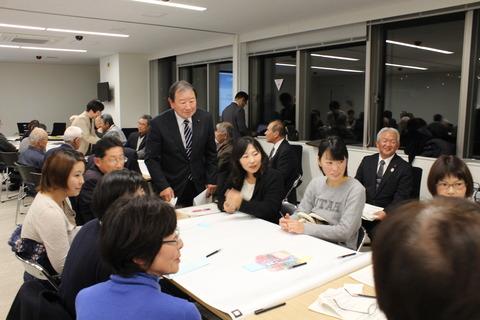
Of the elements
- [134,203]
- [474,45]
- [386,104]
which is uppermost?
[474,45]

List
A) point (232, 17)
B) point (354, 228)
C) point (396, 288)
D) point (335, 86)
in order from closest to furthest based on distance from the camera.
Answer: point (396, 288), point (354, 228), point (232, 17), point (335, 86)

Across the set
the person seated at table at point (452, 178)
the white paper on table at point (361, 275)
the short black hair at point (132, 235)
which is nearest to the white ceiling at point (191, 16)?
the person seated at table at point (452, 178)

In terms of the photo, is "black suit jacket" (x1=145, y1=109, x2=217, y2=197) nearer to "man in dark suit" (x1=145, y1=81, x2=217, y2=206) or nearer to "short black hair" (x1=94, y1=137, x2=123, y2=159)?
"man in dark suit" (x1=145, y1=81, x2=217, y2=206)

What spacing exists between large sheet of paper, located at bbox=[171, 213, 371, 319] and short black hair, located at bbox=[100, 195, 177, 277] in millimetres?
428

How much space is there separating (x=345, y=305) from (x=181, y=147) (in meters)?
1.95

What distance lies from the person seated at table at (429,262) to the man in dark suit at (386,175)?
3154 millimetres

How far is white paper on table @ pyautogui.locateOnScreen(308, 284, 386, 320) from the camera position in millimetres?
1421

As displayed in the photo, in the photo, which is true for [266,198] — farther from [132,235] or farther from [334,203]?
[132,235]

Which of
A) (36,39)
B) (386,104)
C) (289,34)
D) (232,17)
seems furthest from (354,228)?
(36,39)

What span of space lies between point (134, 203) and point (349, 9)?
188 inches

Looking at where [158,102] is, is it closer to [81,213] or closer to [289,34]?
[289,34]

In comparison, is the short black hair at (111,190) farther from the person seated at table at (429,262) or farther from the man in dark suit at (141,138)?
the man in dark suit at (141,138)

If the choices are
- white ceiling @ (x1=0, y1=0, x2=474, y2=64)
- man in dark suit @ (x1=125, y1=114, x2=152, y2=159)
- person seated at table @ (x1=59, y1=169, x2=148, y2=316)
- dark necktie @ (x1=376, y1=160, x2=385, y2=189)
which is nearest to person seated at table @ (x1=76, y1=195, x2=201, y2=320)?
person seated at table @ (x1=59, y1=169, x2=148, y2=316)

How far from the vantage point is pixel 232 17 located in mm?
5664
